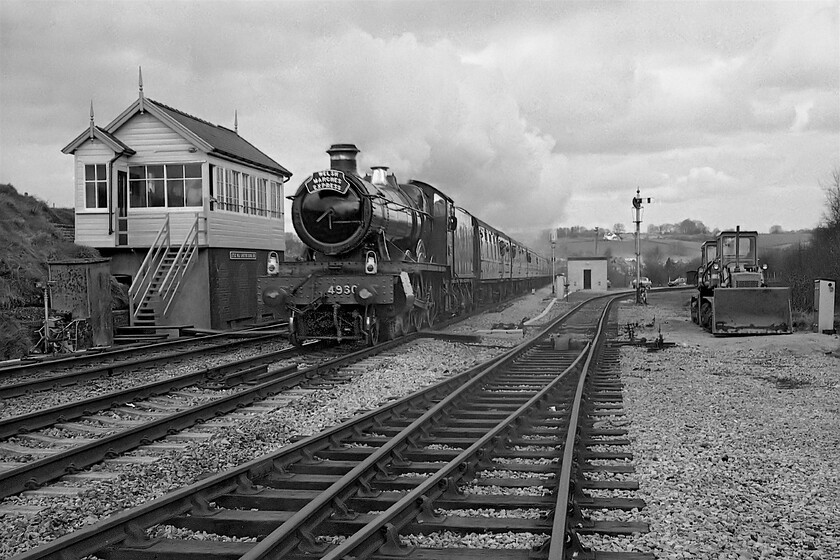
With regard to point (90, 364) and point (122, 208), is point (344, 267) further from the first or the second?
A: point (122, 208)

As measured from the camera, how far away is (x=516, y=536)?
4500mm

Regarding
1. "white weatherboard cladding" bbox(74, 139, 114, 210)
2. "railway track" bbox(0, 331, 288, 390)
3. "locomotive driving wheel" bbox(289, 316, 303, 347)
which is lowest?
"railway track" bbox(0, 331, 288, 390)

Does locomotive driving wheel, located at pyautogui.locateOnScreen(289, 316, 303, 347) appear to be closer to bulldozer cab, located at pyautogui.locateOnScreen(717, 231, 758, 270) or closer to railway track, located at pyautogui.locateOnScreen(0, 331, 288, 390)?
railway track, located at pyautogui.locateOnScreen(0, 331, 288, 390)

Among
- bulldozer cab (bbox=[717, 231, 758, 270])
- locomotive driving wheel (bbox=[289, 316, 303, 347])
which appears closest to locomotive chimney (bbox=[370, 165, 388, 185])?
locomotive driving wheel (bbox=[289, 316, 303, 347])

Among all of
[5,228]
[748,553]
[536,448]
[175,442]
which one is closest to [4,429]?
[175,442]

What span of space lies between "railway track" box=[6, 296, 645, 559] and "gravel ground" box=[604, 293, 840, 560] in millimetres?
304

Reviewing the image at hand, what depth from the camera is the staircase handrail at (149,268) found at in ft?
60.6

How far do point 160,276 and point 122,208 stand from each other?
2452 millimetres

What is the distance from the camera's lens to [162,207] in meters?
20.2

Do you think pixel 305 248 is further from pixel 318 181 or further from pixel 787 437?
pixel 787 437

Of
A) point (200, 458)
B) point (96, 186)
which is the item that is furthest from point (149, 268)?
point (200, 458)

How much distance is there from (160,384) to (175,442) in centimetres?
253

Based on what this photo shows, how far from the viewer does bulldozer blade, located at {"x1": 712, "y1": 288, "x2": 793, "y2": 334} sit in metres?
18.0

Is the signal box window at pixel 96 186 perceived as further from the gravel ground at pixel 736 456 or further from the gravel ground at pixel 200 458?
the gravel ground at pixel 736 456
